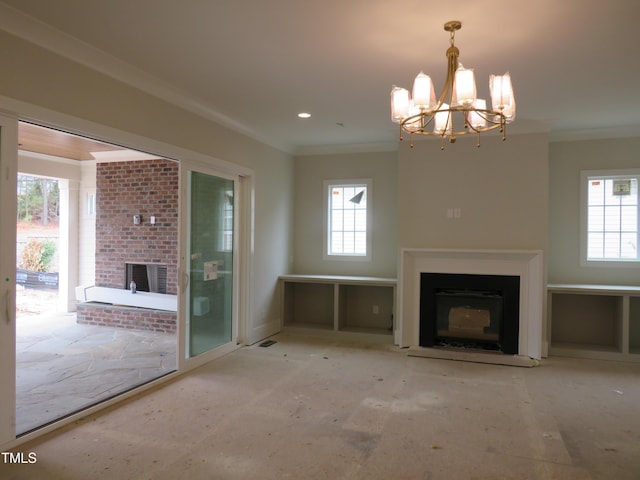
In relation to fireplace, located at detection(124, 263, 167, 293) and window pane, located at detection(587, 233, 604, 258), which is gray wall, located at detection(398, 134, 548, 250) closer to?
window pane, located at detection(587, 233, 604, 258)

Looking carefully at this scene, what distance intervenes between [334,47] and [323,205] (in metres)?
3.48

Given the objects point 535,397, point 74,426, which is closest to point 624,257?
point 535,397

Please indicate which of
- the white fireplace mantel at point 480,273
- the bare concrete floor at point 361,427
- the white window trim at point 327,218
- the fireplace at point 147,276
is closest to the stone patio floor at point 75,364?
the bare concrete floor at point 361,427

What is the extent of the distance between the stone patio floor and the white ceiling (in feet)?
8.58

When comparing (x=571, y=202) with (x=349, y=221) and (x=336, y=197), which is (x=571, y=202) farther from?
(x=336, y=197)

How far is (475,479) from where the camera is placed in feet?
7.97

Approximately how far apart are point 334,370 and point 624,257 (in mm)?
3760

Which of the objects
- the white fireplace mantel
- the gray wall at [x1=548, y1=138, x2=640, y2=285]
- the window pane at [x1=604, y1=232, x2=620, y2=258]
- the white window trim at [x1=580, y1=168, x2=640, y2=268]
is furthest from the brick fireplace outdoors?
the window pane at [x1=604, y1=232, x2=620, y2=258]

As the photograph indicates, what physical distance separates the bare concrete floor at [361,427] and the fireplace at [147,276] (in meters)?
2.29

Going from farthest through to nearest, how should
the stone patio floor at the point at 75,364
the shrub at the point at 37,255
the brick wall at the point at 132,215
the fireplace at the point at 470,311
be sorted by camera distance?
the shrub at the point at 37,255
the brick wall at the point at 132,215
the fireplace at the point at 470,311
the stone patio floor at the point at 75,364

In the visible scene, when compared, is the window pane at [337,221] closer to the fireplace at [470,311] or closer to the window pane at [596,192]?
the fireplace at [470,311]

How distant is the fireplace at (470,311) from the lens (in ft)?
16.1

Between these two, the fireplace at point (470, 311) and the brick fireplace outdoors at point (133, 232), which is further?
the brick fireplace outdoors at point (133, 232)

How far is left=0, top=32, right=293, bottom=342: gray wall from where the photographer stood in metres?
2.67
